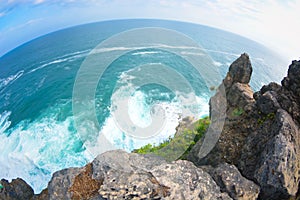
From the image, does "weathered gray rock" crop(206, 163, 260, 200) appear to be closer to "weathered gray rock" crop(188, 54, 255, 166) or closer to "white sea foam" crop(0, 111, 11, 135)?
"weathered gray rock" crop(188, 54, 255, 166)

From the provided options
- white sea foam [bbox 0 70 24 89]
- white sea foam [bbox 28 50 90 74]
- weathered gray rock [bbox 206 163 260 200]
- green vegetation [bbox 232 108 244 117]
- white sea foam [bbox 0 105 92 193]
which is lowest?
weathered gray rock [bbox 206 163 260 200]

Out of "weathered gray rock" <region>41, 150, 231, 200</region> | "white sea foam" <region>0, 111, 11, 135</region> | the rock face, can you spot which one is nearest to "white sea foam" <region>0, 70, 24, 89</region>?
"white sea foam" <region>0, 111, 11, 135</region>

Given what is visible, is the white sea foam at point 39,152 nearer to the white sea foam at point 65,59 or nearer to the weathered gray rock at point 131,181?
the weathered gray rock at point 131,181

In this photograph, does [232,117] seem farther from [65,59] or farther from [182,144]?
[65,59]

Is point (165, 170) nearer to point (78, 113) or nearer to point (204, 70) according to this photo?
point (78, 113)

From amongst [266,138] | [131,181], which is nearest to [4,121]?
[131,181]

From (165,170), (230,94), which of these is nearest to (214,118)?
(230,94)

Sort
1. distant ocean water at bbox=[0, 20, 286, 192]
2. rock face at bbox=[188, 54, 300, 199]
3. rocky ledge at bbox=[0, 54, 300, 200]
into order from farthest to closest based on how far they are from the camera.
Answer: distant ocean water at bbox=[0, 20, 286, 192] < rock face at bbox=[188, 54, 300, 199] < rocky ledge at bbox=[0, 54, 300, 200]
